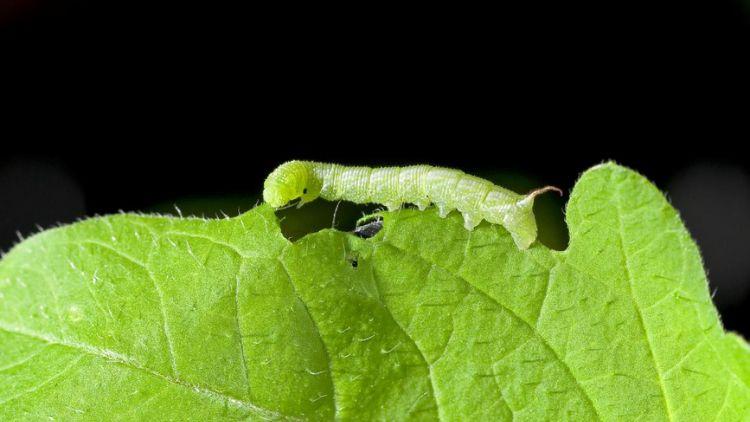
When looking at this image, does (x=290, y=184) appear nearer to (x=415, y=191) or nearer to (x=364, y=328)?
(x=415, y=191)

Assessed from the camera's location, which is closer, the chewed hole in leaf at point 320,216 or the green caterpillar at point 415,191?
the green caterpillar at point 415,191

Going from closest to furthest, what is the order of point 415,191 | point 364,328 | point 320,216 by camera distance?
point 364,328, point 415,191, point 320,216

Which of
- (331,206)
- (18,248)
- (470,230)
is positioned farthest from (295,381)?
(331,206)

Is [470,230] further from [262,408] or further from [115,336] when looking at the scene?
[115,336]

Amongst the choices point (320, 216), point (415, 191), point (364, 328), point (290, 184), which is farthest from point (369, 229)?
point (320, 216)

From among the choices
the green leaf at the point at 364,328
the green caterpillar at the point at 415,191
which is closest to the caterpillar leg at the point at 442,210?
the green caterpillar at the point at 415,191

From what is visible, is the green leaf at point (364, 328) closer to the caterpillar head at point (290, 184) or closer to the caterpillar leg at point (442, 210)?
the caterpillar leg at point (442, 210)

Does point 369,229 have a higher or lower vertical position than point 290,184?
lower

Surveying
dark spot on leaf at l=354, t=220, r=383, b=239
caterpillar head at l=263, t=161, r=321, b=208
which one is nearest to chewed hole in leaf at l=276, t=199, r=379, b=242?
caterpillar head at l=263, t=161, r=321, b=208
